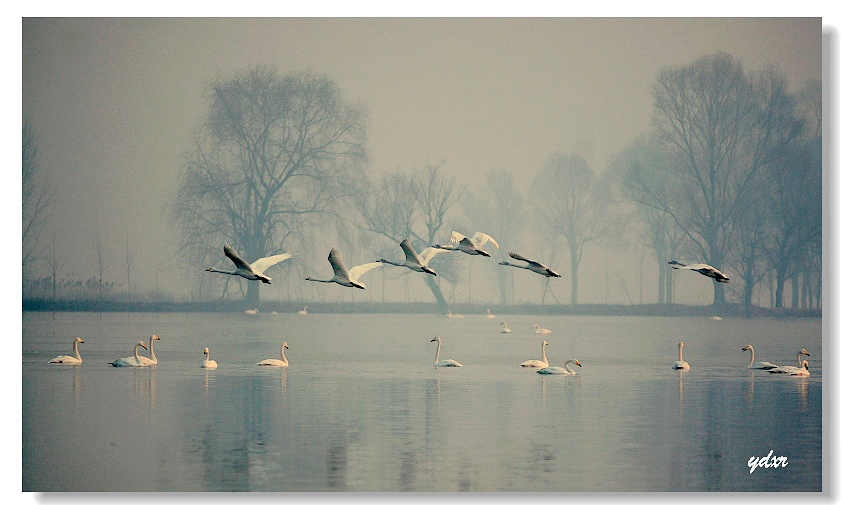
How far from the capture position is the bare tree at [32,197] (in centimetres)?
3197

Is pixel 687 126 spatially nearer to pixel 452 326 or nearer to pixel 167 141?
pixel 452 326

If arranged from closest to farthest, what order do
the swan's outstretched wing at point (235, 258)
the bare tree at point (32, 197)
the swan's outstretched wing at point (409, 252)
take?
1. the swan's outstretched wing at point (235, 258)
2. the swan's outstretched wing at point (409, 252)
3. the bare tree at point (32, 197)

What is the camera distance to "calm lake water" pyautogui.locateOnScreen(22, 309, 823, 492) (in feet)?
46.8

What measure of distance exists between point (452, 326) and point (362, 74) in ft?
40.0

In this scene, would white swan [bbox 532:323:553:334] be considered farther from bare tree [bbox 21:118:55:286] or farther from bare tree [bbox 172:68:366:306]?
bare tree [bbox 21:118:55:286]

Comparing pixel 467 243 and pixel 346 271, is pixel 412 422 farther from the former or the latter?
pixel 467 243

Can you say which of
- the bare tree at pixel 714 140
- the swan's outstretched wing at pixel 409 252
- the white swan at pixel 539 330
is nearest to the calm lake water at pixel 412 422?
the swan's outstretched wing at pixel 409 252

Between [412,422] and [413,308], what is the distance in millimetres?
42518

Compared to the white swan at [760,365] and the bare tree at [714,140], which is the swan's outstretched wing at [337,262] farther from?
the bare tree at [714,140]

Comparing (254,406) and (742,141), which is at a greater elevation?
(742,141)

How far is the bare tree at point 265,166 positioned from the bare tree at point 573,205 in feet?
27.3

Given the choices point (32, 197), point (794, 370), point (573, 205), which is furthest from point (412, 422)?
point (573, 205)
